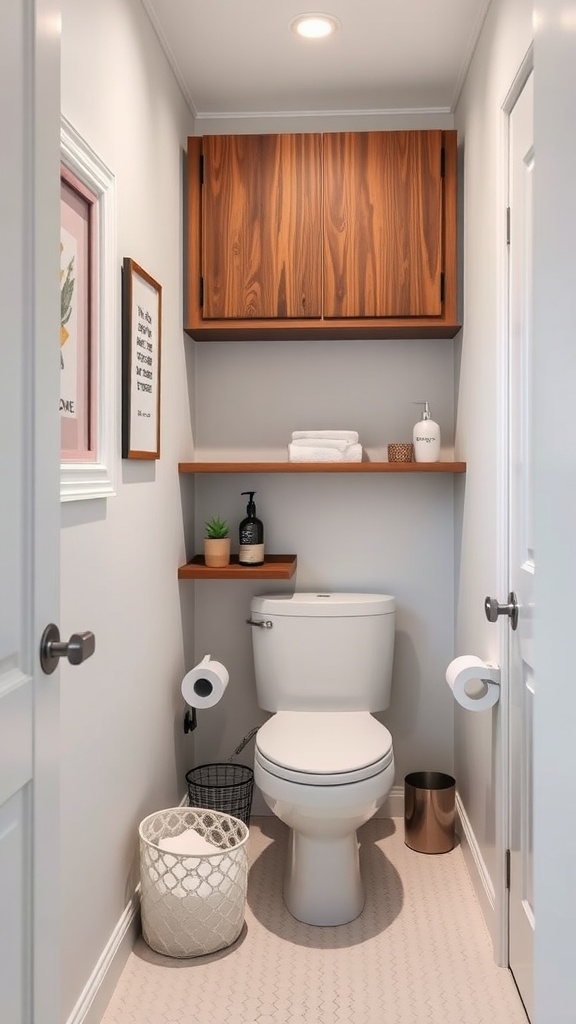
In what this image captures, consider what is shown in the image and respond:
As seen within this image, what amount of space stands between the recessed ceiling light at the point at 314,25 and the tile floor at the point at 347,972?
2498 millimetres

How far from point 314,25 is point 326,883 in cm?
239

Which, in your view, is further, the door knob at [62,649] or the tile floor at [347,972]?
the tile floor at [347,972]

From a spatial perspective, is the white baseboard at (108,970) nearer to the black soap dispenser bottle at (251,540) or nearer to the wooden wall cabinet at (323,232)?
the black soap dispenser bottle at (251,540)

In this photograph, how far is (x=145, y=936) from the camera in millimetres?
2080

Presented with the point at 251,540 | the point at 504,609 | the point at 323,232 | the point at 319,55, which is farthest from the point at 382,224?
the point at 504,609

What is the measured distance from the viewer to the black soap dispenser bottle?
2.65 metres

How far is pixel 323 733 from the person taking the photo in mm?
2363

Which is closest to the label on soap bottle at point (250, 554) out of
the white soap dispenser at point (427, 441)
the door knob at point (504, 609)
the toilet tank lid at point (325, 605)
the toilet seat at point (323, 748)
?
the toilet tank lid at point (325, 605)

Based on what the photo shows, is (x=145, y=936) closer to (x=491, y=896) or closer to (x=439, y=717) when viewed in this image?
(x=491, y=896)

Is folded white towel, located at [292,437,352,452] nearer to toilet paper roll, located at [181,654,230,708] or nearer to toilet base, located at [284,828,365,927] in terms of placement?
toilet paper roll, located at [181,654,230,708]

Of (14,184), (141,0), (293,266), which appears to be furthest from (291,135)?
(14,184)

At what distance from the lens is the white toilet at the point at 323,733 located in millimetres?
2090

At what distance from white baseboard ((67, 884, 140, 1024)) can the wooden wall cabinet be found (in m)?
1.75

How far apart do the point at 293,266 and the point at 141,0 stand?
85cm
